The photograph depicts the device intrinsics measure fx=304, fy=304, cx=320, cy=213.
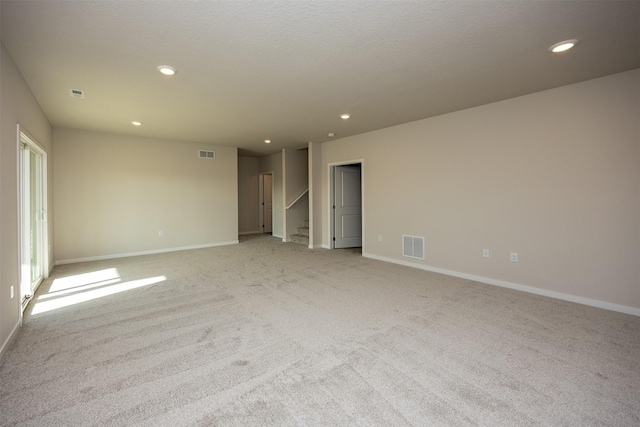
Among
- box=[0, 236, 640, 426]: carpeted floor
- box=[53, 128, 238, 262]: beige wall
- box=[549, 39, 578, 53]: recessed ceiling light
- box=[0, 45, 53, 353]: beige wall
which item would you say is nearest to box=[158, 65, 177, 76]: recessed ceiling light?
box=[0, 45, 53, 353]: beige wall

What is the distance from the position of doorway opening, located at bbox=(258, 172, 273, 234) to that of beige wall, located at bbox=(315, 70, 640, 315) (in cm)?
545

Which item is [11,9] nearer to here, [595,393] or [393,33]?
[393,33]

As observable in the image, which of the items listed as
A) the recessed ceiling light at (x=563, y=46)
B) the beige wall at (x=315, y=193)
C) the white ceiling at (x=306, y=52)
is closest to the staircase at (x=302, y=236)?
the beige wall at (x=315, y=193)

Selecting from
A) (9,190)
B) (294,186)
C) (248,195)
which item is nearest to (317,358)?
(9,190)

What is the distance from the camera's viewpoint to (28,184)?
3.92 metres

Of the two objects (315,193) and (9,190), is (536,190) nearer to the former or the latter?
(315,193)

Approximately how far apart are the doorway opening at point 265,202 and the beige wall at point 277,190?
25.7 inches

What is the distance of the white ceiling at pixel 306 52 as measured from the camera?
214 centimetres

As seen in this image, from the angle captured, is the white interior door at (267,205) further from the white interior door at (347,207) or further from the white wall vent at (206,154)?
the white interior door at (347,207)

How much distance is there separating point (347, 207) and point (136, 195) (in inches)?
182

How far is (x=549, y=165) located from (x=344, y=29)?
309 cm

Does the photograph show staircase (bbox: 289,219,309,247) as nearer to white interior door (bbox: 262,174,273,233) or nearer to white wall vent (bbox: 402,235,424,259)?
white interior door (bbox: 262,174,273,233)

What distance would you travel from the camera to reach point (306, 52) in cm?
272

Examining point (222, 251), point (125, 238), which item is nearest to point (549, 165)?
point (222, 251)
